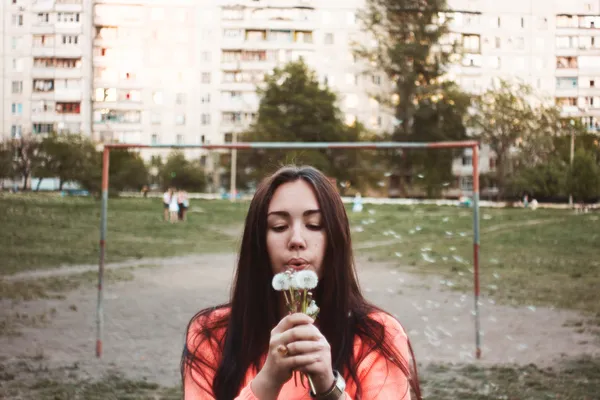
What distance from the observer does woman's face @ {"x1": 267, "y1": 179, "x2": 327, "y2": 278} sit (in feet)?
4.62

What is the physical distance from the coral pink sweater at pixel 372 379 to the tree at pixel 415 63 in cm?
2045

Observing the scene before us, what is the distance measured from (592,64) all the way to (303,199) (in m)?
11.9

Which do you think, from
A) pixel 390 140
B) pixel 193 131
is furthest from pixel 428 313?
pixel 390 140

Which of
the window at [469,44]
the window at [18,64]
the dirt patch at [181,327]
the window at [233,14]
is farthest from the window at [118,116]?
the window at [469,44]

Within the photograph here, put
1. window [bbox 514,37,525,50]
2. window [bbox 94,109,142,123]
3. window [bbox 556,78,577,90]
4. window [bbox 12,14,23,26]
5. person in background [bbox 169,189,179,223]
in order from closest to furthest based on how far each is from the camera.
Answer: window [bbox 94,109,142,123] → window [bbox 12,14,23,26] → window [bbox 556,78,577,90] → window [bbox 514,37,525,50] → person in background [bbox 169,189,179,223]

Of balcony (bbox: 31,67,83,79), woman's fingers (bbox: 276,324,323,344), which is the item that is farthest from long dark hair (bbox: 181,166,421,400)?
balcony (bbox: 31,67,83,79)

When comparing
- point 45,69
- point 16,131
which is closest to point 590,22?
point 45,69

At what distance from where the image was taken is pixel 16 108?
9844mm

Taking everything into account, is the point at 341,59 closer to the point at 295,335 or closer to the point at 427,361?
the point at 427,361

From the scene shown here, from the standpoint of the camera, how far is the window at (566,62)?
38.3 ft

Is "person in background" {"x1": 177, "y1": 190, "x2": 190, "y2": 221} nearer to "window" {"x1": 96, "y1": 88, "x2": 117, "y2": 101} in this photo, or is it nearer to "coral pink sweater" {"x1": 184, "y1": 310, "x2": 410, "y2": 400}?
"window" {"x1": 96, "y1": 88, "x2": 117, "y2": 101}

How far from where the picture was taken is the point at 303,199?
1.45m

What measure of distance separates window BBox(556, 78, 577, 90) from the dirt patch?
4459 mm

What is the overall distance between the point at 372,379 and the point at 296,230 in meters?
0.37
